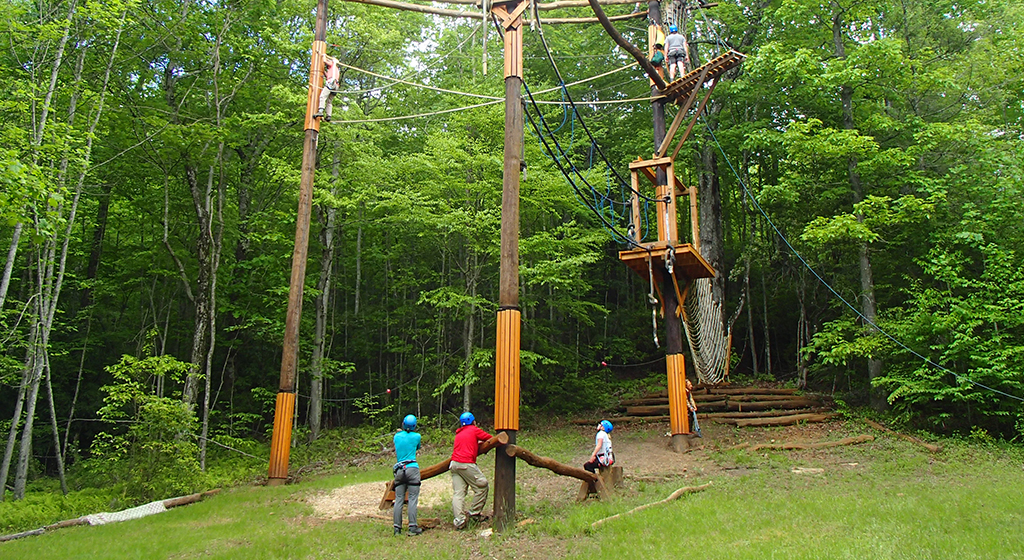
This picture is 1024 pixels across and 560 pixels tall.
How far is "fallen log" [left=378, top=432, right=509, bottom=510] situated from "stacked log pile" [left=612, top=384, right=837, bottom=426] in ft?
28.9

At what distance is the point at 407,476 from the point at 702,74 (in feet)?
30.7

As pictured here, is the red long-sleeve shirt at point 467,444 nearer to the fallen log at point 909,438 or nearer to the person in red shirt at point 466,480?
the person in red shirt at point 466,480

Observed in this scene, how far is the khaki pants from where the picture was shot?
744 centimetres

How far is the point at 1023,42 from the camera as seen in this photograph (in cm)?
1452

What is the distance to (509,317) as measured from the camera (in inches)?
305

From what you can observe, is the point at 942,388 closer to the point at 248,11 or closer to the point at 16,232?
the point at 16,232

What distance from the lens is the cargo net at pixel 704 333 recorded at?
13.9m

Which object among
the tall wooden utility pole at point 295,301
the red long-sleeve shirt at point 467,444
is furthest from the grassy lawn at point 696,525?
the red long-sleeve shirt at point 467,444

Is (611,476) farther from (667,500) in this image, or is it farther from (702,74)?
(702,74)

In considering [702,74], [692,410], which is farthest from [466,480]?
[702,74]

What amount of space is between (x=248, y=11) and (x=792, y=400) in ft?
58.9

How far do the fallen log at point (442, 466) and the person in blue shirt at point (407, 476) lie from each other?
0.46 m

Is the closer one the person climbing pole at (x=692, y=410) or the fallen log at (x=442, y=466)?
the fallen log at (x=442, y=466)

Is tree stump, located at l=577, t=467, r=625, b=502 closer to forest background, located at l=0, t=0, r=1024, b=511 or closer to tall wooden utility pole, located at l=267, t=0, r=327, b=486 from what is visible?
forest background, located at l=0, t=0, r=1024, b=511
